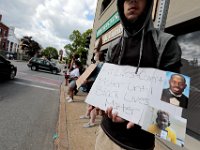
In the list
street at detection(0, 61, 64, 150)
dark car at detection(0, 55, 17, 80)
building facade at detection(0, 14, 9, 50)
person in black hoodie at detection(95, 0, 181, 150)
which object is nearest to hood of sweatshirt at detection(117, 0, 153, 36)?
person in black hoodie at detection(95, 0, 181, 150)

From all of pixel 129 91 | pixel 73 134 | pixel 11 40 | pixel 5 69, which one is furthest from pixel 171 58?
pixel 11 40

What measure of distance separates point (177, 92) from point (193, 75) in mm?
3430

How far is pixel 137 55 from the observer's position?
5.09 feet

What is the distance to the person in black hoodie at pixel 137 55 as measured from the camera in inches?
56.7

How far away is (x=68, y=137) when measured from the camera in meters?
4.52

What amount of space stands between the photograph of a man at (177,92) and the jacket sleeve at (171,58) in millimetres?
114

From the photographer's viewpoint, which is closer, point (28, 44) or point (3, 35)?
point (3, 35)

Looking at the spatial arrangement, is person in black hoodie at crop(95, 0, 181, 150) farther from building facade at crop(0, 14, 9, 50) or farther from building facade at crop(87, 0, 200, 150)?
building facade at crop(0, 14, 9, 50)

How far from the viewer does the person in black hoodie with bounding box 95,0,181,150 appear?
1.44m

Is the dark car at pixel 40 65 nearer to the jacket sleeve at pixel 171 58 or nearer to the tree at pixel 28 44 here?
the jacket sleeve at pixel 171 58

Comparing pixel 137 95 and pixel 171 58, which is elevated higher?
pixel 171 58

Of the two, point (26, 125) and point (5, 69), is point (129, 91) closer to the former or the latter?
point (26, 125)

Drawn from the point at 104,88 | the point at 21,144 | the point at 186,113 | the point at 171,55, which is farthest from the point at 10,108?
the point at 171,55

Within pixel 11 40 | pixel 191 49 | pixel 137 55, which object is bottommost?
pixel 137 55
